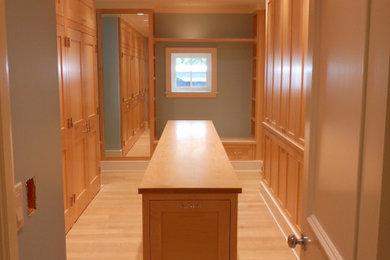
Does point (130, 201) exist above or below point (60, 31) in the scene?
below

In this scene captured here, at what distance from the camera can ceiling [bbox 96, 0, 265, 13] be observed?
576cm

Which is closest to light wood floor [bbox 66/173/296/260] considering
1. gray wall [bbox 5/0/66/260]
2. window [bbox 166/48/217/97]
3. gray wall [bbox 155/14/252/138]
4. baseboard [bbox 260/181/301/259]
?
baseboard [bbox 260/181/301/259]

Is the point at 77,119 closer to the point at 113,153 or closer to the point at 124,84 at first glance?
the point at 124,84

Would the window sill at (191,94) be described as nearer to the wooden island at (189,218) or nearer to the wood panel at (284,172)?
the wood panel at (284,172)

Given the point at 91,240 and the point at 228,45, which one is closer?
the point at 91,240

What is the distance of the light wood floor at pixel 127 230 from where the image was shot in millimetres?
3459

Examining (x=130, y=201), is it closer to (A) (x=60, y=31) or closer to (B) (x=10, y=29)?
(A) (x=60, y=31)

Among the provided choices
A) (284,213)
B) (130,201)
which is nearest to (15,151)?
(284,213)

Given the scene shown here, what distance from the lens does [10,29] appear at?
4.09ft

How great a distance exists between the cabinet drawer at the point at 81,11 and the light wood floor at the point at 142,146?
2.05 m

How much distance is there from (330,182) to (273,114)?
313 centimetres

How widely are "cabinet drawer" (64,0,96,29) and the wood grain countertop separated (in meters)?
1.53

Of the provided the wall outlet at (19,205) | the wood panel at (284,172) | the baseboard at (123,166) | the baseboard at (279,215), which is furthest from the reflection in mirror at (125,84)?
the wall outlet at (19,205)

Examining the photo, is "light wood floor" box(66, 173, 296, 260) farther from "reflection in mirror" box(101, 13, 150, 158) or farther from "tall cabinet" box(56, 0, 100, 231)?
"reflection in mirror" box(101, 13, 150, 158)
